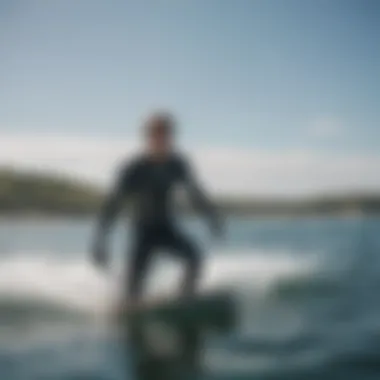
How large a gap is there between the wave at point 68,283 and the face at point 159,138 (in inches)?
10.2

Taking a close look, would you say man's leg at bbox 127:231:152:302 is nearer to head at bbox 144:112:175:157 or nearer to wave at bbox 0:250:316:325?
wave at bbox 0:250:316:325

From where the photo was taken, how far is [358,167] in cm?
141

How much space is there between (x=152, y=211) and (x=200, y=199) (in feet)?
0.38

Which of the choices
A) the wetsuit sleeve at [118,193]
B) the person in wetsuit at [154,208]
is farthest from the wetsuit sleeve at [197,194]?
the wetsuit sleeve at [118,193]

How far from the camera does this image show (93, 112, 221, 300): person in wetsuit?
132 centimetres

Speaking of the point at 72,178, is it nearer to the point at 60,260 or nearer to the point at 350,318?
the point at 60,260

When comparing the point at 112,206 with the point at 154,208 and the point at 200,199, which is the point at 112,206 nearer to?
the point at 154,208

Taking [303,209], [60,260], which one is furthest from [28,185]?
[303,209]

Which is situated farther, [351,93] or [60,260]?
[351,93]

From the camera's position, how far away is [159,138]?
1337mm

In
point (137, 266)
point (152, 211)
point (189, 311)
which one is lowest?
point (189, 311)

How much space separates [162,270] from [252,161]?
34cm

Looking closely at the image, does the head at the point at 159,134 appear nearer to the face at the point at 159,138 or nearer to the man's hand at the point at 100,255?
the face at the point at 159,138

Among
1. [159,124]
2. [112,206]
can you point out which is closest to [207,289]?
[112,206]
